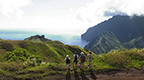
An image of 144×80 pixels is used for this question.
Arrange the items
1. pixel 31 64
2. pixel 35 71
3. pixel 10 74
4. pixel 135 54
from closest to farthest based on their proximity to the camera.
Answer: pixel 10 74 < pixel 35 71 < pixel 31 64 < pixel 135 54

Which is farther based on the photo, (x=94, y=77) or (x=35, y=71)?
(x=35, y=71)

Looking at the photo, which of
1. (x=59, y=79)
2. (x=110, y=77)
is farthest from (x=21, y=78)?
(x=110, y=77)

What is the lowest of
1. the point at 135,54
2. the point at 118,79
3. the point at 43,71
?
the point at 118,79

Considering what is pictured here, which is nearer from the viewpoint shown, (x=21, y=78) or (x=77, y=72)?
(x=21, y=78)

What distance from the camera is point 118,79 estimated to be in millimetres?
11328

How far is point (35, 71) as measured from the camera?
44.1ft

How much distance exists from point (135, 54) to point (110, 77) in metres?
8.83

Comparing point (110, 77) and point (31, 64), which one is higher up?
point (31, 64)

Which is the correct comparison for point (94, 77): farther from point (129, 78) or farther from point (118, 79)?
point (129, 78)

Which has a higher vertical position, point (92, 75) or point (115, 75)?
point (92, 75)

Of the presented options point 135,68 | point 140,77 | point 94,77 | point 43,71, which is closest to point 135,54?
point 135,68

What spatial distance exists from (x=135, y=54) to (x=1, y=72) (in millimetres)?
19473

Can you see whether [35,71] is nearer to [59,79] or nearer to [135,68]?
[59,79]

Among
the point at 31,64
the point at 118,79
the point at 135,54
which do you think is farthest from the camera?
the point at 135,54
